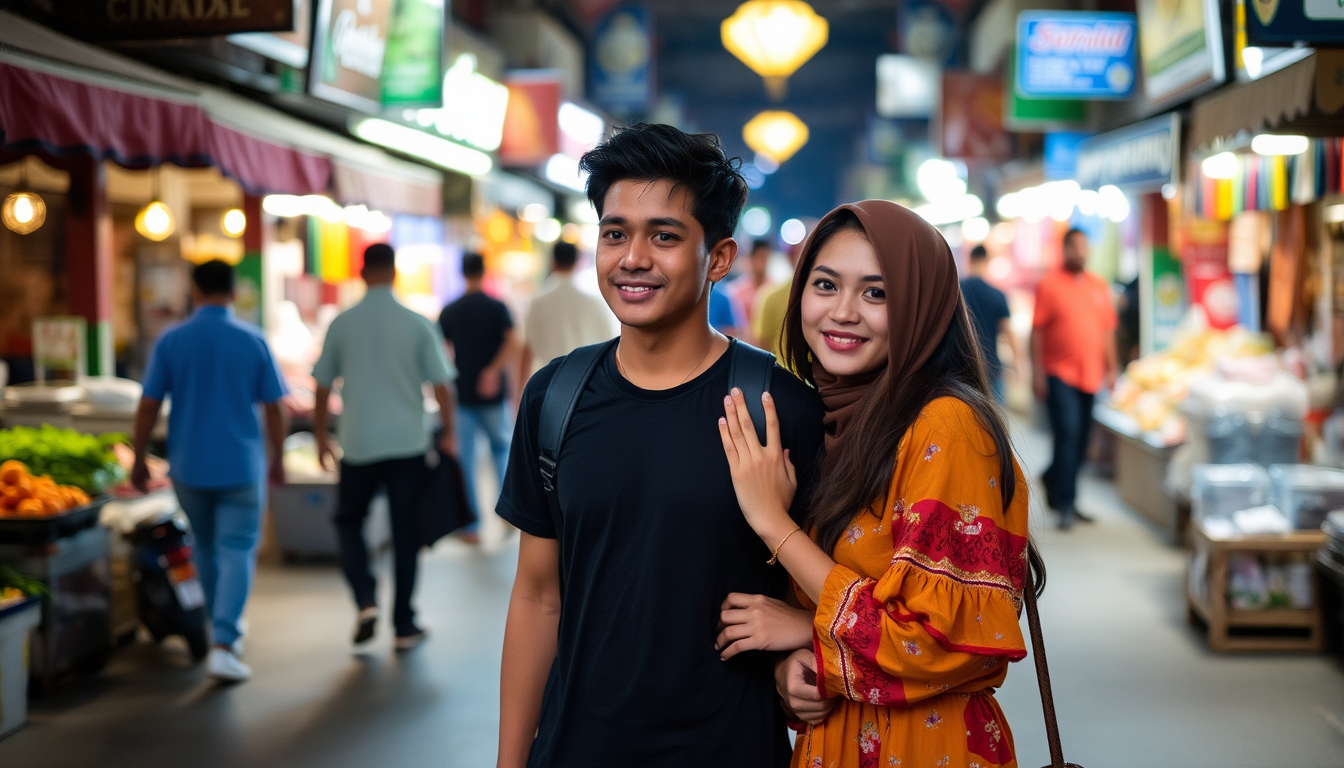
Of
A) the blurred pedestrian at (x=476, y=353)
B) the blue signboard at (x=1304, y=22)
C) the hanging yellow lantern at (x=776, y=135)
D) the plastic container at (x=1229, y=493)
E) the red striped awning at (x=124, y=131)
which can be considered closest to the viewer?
the blue signboard at (x=1304, y=22)

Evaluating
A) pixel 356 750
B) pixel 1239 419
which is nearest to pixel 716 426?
pixel 356 750

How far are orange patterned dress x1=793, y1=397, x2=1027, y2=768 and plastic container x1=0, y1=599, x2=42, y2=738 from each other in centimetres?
381

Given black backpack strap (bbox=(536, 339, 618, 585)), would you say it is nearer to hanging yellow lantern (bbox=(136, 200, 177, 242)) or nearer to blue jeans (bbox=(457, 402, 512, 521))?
blue jeans (bbox=(457, 402, 512, 521))

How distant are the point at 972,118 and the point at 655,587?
13.4 metres

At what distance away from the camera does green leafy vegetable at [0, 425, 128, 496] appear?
538 cm

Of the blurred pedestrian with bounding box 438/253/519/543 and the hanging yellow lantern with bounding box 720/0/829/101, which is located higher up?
the hanging yellow lantern with bounding box 720/0/829/101

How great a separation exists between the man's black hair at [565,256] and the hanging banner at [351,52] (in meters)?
2.06

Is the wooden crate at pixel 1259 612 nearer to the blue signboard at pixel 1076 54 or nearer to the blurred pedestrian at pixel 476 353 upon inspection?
the blurred pedestrian at pixel 476 353

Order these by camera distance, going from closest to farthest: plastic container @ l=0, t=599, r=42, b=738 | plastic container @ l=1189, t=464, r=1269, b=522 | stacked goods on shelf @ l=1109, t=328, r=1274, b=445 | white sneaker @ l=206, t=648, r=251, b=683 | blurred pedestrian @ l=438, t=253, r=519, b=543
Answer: plastic container @ l=0, t=599, r=42, b=738, white sneaker @ l=206, t=648, r=251, b=683, plastic container @ l=1189, t=464, r=1269, b=522, blurred pedestrian @ l=438, t=253, r=519, b=543, stacked goods on shelf @ l=1109, t=328, r=1274, b=445

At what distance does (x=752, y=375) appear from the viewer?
2.02 meters

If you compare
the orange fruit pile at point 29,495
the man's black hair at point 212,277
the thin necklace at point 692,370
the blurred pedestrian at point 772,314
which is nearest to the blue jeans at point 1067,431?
the blurred pedestrian at point 772,314

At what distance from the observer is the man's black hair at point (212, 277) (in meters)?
5.39

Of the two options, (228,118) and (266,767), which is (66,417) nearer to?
(228,118)

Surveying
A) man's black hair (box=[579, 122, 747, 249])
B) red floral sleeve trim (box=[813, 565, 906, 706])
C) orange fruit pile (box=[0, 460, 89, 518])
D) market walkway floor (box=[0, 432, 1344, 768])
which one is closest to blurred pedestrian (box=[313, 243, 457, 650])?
market walkway floor (box=[0, 432, 1344, 768])
